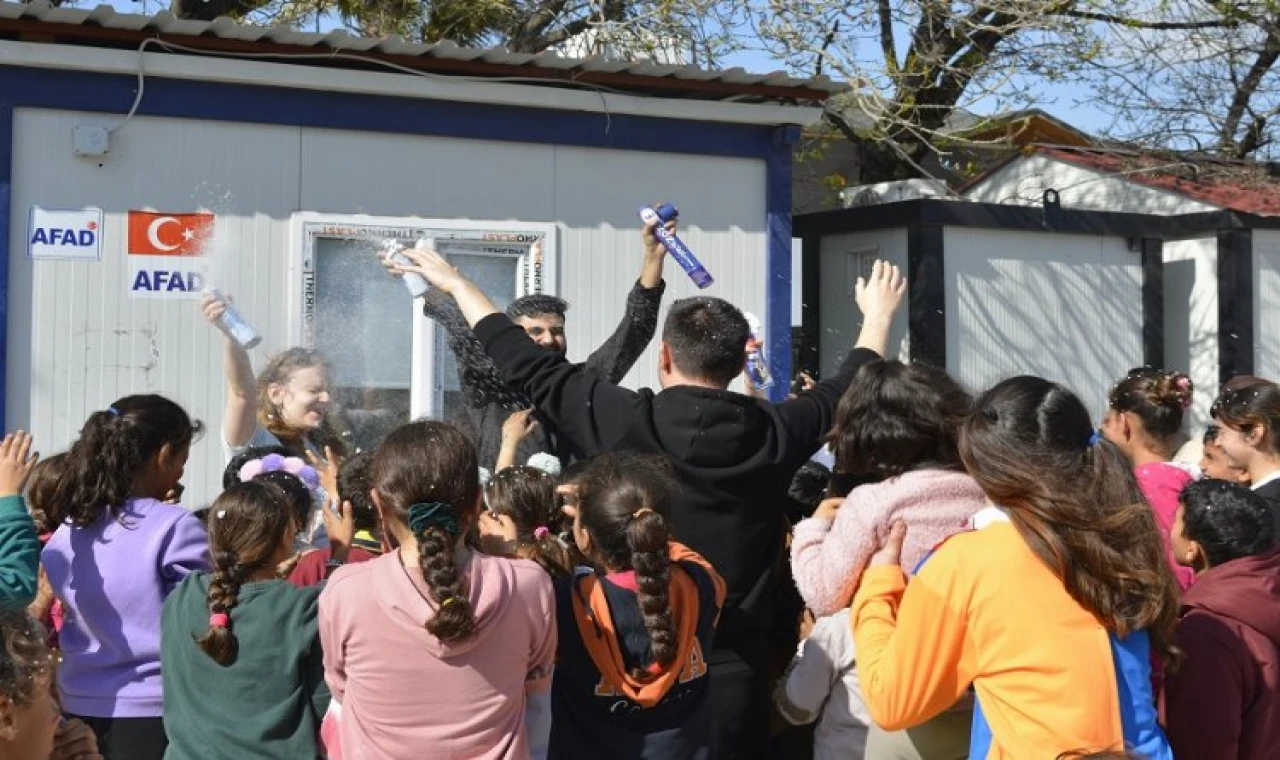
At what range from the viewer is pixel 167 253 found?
646 centimetres

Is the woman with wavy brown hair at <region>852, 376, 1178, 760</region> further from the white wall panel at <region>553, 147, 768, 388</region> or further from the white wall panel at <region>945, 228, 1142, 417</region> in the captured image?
the white wall panel at <region>945, 228, 1142, 417</region>

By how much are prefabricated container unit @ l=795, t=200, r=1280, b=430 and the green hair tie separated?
5.99 m

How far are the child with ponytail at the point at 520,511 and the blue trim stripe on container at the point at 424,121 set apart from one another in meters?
3.20

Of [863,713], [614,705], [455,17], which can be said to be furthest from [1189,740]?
[455,17]

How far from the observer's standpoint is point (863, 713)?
11.5ft

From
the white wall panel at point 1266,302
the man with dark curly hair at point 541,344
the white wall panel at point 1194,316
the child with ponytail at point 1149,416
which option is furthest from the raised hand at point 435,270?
the white wall panel at point 1266,302

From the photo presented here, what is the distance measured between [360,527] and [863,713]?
4.56 feet

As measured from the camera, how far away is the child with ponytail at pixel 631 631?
335 centimetres

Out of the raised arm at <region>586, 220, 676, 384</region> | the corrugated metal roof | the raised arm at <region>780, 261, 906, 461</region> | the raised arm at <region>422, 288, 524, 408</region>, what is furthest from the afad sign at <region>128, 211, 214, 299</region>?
the raised arm at <region>780, 261, 906, 461</region>

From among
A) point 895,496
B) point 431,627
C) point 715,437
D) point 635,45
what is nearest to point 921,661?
point 895,496

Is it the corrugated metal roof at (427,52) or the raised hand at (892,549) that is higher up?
the corrugated metal roof at (427,52)

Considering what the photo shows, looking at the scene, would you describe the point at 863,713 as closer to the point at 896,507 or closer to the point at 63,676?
the point at 896,507

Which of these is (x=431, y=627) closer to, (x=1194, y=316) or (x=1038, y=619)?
(x=1038, y=619)

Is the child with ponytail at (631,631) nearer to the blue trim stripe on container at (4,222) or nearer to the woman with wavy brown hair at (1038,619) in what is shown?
the woman with wavy brown hair at (1038,619)
